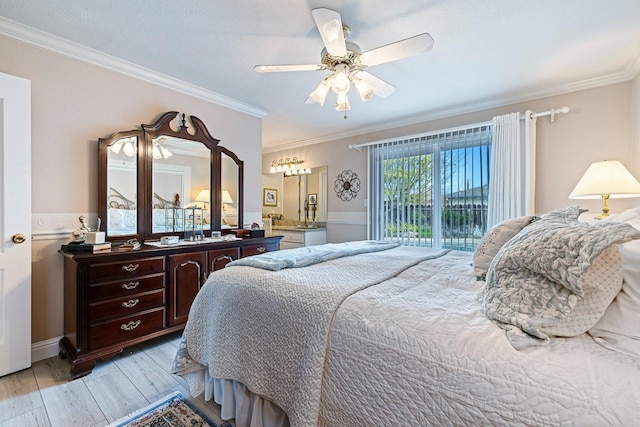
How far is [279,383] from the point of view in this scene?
3.82 ft

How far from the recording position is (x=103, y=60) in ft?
7.88

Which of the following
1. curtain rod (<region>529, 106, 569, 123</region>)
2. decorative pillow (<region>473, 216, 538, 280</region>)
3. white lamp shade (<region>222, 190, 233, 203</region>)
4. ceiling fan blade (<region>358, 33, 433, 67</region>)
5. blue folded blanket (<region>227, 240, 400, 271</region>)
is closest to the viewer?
decorative pillow (<region>473, 216, 538, 280</region>)

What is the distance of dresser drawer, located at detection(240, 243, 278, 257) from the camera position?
9.78 feet

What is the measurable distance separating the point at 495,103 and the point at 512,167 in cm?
80

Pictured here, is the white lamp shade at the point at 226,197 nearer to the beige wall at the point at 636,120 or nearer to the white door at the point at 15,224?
the white door at the point at 15,224

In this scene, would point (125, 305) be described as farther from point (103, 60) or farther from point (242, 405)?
point (103, 60)

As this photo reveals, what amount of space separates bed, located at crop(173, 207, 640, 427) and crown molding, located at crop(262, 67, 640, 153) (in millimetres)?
2080

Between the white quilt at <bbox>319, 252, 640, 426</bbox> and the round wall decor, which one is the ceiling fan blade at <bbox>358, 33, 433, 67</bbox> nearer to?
the white quilt at <bbox>319, 252, 640, 426</bbox>

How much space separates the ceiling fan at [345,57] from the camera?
5.31 ft

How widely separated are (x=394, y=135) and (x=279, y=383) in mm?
3651

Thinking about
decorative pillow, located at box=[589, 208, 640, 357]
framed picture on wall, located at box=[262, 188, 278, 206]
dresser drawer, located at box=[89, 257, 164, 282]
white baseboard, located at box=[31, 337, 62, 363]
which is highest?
framed picture on wall, located at box=[262, 188, 278, 206]

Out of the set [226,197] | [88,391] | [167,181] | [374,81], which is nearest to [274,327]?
[88,391]

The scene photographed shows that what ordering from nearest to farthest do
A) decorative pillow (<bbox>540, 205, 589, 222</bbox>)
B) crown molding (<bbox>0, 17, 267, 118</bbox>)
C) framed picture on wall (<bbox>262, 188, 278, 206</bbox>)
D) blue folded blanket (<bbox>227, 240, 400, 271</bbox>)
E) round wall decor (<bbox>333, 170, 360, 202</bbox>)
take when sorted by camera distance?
decorative pillow (<bbox>540, 205, 589, 222</bbox>), blue folded blanket (<bbox>227, 240, 400, 271</bbox>), crown molding (<bbox>0, 17, 267, 118</bbox>), round wall decor (<bbox>333, 170, 360, 202</bbox>), framed picture on wall (<bbox>262, 188, 278, 206</bbox>)

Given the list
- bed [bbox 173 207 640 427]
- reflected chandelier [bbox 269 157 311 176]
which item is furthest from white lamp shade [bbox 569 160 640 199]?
reflected chandelier [bbox 269 157 311 176]
